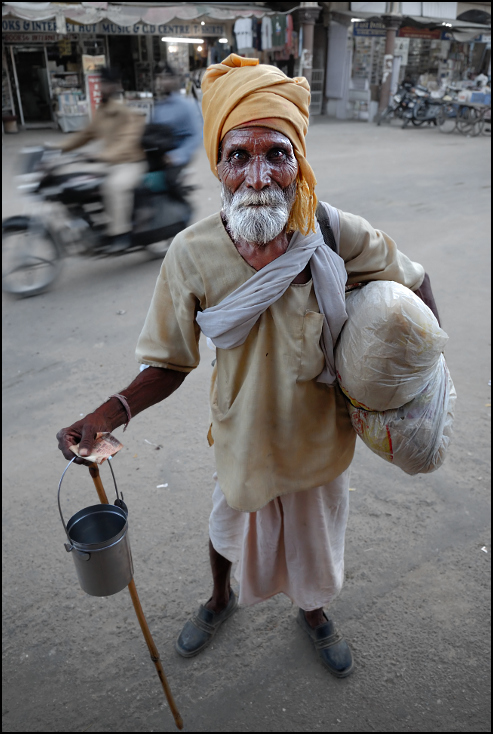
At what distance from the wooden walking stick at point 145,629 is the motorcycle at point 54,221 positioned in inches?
161

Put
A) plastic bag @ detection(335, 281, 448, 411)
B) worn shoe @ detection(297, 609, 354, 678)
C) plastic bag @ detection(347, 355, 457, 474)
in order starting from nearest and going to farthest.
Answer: plastic bag @ detection(335, 281, 448, 411), plastic bag @ detection(347, 355, 457, 474), worn shoe @ detection(297, 609, 354, 678)

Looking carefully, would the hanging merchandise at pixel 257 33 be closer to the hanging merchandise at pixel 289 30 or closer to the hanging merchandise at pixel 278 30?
the hanging merchandise at pixel 278 30

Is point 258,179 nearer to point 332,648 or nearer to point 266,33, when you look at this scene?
point 332,648

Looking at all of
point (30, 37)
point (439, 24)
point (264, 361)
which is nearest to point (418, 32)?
point (439, 24)

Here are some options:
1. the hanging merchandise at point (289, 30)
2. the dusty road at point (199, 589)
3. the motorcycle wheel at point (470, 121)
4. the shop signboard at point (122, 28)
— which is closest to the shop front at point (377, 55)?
the hanging merchandise at point (289, 30)

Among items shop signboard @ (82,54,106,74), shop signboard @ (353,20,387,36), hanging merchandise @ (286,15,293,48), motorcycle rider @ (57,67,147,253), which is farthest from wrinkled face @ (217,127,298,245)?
shop signboard @ (353,20,387,36)

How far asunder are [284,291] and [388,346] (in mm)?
301

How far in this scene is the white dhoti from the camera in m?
1.85

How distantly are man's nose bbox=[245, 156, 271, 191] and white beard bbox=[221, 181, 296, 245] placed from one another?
0.02 m

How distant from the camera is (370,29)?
17297 millimetres

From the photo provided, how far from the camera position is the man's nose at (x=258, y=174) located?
1383 mm

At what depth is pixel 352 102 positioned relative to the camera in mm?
18344

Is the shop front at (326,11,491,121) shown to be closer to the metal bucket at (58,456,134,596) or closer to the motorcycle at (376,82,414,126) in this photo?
the motorcycle at (376,82,414,126)

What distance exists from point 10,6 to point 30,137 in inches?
113
